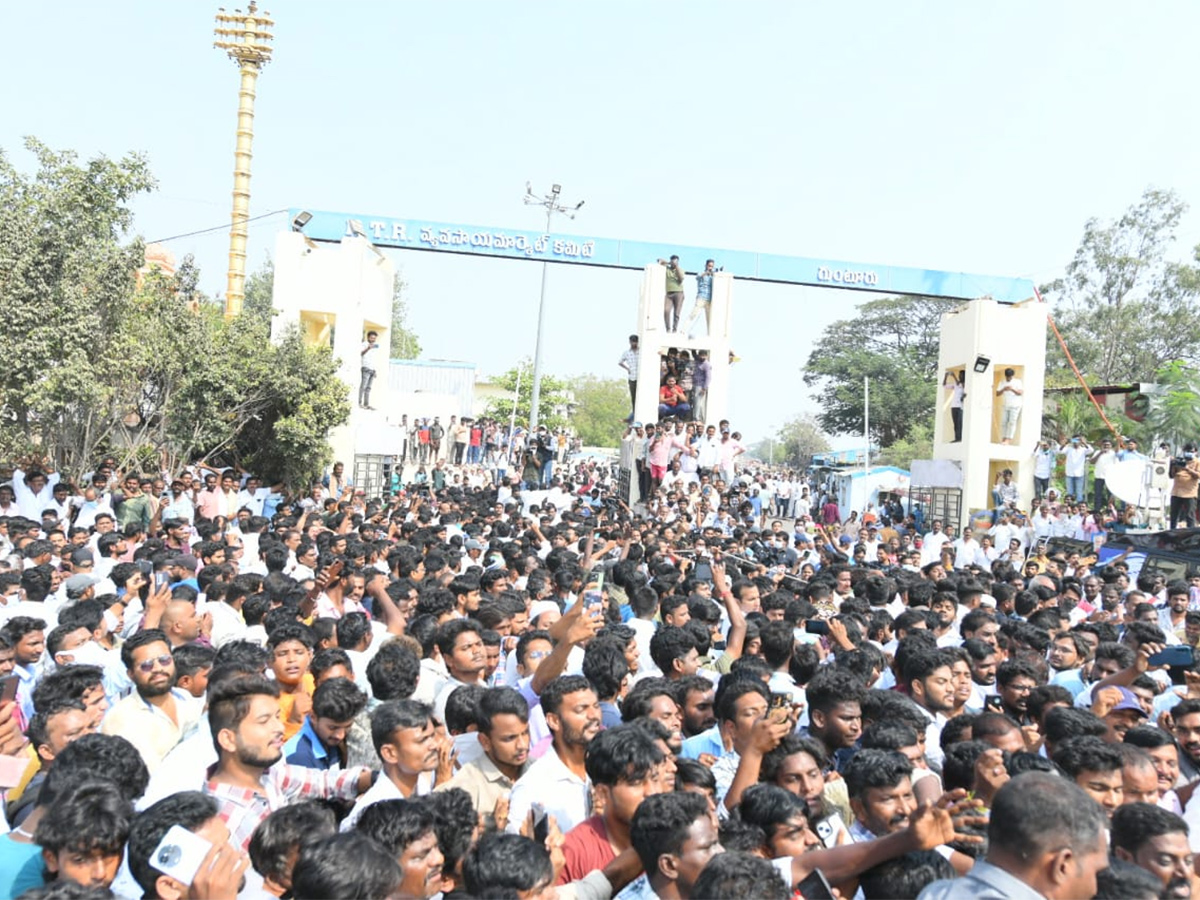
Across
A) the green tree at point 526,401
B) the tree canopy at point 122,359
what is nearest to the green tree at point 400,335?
the green tree at point 526,401

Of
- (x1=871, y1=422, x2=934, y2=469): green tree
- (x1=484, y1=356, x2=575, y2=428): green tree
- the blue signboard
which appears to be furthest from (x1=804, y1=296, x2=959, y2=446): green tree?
the blue signboard

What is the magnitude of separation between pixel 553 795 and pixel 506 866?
91 centimetres

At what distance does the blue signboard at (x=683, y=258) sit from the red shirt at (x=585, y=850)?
21.0 metres

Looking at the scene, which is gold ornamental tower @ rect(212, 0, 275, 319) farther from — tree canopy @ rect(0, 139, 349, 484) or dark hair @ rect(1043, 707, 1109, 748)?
dark hair @ rect(1043, 707, 1109, 748)

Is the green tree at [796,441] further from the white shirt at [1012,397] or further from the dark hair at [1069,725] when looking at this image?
the dark hair at [1069,725]

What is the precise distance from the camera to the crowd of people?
2838 millimetres

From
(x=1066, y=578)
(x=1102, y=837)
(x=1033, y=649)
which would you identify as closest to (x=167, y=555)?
(x=1033, y=649)

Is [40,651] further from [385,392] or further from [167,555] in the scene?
[385,392]

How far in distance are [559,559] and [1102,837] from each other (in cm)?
735

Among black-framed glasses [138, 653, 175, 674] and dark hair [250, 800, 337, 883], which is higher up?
black-framed glasses [138, 653, 175, 674]

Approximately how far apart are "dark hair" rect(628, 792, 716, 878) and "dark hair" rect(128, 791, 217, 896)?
3.80 feet

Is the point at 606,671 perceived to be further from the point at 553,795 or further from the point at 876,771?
the point at 876,771

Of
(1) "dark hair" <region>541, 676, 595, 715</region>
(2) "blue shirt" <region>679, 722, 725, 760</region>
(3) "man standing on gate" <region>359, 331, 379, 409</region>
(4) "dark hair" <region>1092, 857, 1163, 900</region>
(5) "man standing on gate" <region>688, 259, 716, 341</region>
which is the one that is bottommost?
(2) "blue shirt" <region>679, 722, 725, 760</region>

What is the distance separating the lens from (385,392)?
23250 millimetres
